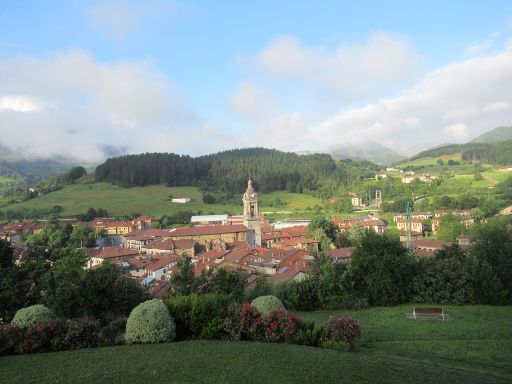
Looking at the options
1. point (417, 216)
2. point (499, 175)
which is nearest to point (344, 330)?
point (417, 216)

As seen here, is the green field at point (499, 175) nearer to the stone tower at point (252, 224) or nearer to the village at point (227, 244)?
the village at point (227, 244)

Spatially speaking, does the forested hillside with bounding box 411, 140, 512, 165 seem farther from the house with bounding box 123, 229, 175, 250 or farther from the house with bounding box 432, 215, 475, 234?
the house with bounding box 123, 229, 175, 250

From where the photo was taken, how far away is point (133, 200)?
13100 cm

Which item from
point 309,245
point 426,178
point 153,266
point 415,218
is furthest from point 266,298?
point 426,178

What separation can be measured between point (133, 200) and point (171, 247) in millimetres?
65012

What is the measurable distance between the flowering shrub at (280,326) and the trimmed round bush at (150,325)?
2986 mm

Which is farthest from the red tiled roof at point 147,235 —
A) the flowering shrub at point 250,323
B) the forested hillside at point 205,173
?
the flowering shrub at point 250,323

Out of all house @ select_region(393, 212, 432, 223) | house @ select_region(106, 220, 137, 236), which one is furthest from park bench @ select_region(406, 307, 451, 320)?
house @ select_region(106, 220, 137, 236)

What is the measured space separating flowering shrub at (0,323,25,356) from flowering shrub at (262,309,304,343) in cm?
720

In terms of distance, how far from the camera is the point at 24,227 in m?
95.8

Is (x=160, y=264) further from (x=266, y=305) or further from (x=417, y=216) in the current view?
(x=417, y=216)

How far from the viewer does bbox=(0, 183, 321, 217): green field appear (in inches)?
4769

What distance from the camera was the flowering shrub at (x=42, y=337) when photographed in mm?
12477

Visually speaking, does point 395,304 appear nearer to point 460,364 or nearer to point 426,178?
point 460,364
